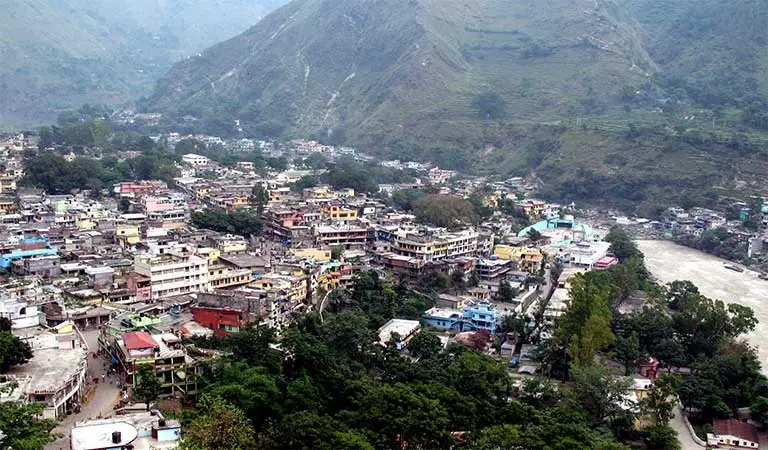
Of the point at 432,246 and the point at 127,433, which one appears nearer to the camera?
the point at 127,433

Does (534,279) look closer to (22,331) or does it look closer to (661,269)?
(661,269)

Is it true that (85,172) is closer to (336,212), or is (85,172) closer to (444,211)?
(336,212)

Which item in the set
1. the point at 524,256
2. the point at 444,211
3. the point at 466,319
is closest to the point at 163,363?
the point at 466,319

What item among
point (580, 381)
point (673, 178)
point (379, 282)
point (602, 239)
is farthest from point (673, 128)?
point (580, 381)

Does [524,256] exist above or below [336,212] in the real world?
below

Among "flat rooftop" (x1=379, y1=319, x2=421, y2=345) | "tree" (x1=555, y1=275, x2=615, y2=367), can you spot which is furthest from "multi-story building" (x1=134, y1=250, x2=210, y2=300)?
"tree" (x1=555, y1=275, x2=615, y2=367)

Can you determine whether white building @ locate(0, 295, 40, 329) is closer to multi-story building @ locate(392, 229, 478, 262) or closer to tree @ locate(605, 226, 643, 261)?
multi-story building @ locate(392, 229, 478, 262)

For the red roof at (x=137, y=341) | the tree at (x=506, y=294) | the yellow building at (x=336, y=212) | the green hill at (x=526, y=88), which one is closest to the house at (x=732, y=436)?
the tree at (x=506, y=294)
